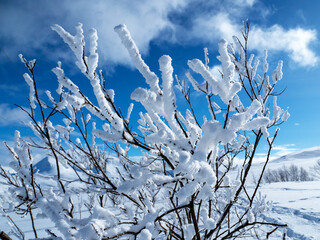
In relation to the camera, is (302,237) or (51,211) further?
(302,237)

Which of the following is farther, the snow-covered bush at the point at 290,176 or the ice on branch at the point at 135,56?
the snow-covered bush at the point at 290,176

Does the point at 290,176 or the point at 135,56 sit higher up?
the point at 135,56

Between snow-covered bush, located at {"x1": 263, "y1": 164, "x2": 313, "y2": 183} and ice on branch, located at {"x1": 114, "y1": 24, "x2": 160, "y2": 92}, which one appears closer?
ice on branch, located at {"x1": 114, "y1": 24, "x2": 160, "y2": 92}

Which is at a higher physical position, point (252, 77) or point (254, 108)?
point (252, 77)

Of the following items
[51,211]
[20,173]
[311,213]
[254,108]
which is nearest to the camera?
[254,108]

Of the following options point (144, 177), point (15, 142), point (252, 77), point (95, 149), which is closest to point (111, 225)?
point (144, 177)

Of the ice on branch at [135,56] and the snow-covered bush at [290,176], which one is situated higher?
the ice on branch at [135,56]

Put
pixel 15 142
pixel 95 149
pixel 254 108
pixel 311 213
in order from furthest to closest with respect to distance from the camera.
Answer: pixel 311 213 < pixel 95 149 < pixel 15 142 < pixel 254 108

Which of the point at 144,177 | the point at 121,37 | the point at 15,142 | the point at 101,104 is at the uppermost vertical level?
the point at 121,37

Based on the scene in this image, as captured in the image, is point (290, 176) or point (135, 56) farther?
point (290, 176)

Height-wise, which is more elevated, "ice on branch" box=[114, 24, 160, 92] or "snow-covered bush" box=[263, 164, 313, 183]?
"ice on branch" box=[114, 24, 160, 92]

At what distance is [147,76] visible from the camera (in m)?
0.81

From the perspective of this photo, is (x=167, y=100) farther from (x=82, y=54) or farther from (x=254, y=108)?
(x=82, y=54)

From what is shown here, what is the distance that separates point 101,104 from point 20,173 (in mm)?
790
